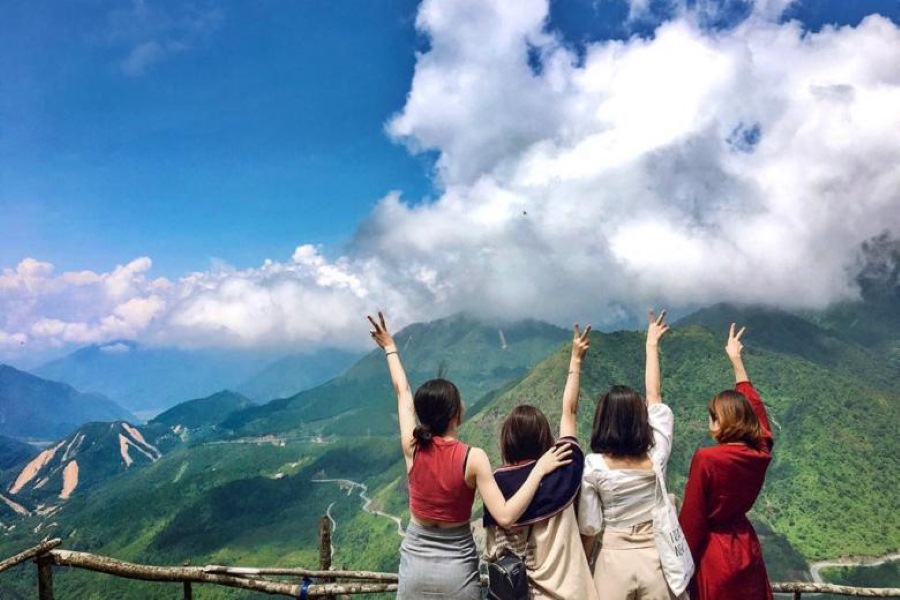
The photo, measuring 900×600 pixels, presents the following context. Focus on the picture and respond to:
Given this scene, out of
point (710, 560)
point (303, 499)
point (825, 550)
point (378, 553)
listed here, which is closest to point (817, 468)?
point (825, 550)

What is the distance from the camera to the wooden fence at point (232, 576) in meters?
5.05

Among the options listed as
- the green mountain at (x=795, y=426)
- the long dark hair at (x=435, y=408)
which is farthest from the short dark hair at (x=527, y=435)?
the green mountain at (x=795, y=426)

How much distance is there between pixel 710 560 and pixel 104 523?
4926 inches

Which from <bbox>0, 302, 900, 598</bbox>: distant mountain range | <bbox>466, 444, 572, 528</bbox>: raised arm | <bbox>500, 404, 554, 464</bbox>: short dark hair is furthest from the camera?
<bbox>0, 302, 900, 598</bbox>: distant mountain range

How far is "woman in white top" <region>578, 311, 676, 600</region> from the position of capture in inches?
132

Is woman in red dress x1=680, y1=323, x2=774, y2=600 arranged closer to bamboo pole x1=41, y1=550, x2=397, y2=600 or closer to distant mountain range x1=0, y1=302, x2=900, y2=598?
bamboo pole x1=41, y1=550, x2=397, y2=600

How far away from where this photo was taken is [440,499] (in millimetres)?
3338

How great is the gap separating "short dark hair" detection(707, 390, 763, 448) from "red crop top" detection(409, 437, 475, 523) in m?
1.61

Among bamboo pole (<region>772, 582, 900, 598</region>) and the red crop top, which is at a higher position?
the red crop top

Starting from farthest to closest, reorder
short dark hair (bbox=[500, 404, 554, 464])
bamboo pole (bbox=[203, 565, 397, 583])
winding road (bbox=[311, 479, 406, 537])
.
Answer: winding road (bbox=[311, 479, 406, 537]) → bamboo pole (bbox=[203, 565, 397, 583]) → short dark hair (bbox=[500, 404, 554, 464])

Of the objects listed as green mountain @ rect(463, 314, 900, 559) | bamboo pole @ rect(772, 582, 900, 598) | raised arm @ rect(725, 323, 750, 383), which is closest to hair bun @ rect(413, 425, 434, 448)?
raised arm @ rect(725, 323, 750, 383)

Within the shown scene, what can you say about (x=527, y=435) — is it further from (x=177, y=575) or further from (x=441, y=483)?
(x=177, y=575)

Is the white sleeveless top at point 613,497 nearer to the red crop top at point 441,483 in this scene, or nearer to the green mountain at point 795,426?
the red crop top at point 441,483

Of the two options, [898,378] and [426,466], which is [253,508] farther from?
[898,378]
